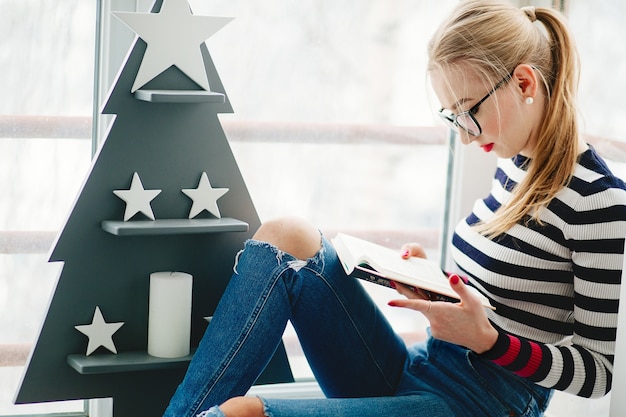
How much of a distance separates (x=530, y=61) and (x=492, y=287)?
429 mm

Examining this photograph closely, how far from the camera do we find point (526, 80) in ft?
5.00

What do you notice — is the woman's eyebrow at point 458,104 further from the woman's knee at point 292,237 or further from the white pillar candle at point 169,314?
the white pillar candle at point 169,314

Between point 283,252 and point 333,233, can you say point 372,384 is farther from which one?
point 333,233

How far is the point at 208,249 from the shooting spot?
71.4 inches

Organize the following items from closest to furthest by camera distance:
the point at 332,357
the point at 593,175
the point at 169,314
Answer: the point at 593,175
the point at 332,357
the point at 169,314

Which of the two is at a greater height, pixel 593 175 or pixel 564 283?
pixel 593 175

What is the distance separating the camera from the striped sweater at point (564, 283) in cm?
143

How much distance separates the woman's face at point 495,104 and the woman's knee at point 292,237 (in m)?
0.35

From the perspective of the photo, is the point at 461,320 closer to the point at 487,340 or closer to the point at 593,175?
the point at 487,340

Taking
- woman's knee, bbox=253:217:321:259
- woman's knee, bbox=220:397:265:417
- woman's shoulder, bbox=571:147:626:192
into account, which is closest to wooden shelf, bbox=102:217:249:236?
woman's knee, bbox=253:217:321:259

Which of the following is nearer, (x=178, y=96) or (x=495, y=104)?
(x=495, y=104)

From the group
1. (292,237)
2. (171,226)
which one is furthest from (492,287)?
(171,226)

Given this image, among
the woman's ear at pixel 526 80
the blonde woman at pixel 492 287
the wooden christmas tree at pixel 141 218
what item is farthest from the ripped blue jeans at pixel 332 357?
the woman's ear at pixel 526 80

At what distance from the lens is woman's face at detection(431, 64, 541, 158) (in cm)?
152
